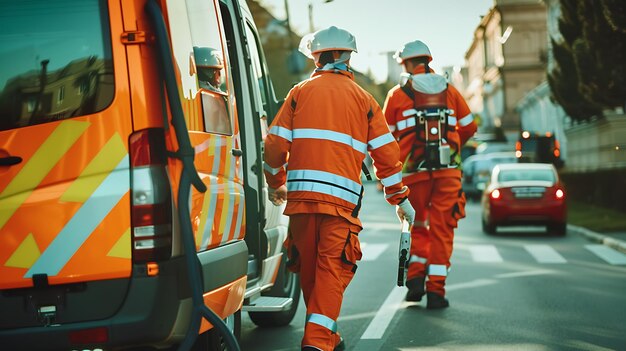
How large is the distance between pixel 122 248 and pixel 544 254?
12499 millimetres

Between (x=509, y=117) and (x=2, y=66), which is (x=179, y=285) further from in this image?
(x=509, y=117)

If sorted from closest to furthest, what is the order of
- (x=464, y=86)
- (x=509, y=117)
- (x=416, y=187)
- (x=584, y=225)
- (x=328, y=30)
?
1. (x=328, y=30)
2. (x=416, y=187)
3. (x=584, y=225)
4. (x=509, y=117)
5. (x=464, y=86)

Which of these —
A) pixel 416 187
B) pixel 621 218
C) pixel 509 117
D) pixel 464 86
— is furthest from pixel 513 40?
pixel 416 187

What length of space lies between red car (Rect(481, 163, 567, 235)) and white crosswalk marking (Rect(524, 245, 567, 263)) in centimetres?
326

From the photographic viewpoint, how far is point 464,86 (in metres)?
164

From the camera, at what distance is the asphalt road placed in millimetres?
7977

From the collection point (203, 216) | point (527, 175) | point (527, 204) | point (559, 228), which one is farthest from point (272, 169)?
point (527, 175)

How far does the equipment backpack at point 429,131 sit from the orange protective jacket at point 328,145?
3.03 meters

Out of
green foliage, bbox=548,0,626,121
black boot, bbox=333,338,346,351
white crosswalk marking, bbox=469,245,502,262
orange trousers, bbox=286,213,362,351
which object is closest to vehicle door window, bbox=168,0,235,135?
orange trousers, bbox=286,213,362,351

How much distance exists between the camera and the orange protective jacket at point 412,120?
32.3 feet

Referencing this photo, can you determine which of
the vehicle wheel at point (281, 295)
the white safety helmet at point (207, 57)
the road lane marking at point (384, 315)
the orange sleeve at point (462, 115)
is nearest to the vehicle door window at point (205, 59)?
the white safety helmet at point (207, 57)

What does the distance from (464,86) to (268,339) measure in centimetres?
15824

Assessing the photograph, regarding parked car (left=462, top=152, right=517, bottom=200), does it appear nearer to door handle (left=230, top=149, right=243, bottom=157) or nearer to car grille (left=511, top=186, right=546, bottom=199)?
car grille (left=511, top=186, right=546, bottom=199)

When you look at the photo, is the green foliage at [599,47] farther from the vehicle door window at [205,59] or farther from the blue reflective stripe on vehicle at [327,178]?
the vehicle door window at [205,59]
